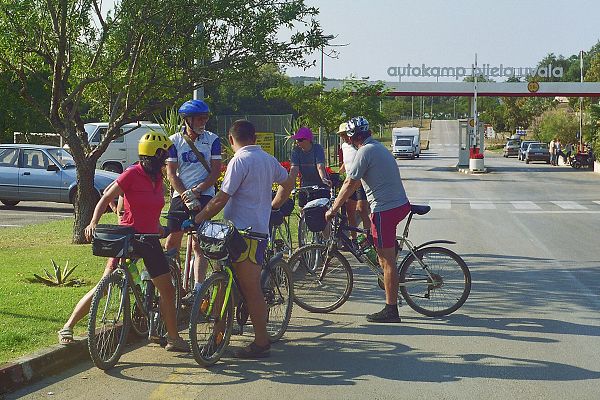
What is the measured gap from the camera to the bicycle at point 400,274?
939 centimetres

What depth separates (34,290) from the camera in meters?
9.96

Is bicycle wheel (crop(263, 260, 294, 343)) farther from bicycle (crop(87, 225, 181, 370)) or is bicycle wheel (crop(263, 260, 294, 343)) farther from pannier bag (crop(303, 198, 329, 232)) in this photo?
pannier bag (crop(303, 198, 329, 232))

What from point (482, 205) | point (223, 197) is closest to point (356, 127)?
point (223, 197)

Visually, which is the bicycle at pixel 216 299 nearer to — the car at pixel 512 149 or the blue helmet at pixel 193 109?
the blue helmet at pixel 193 109

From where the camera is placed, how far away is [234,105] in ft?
192

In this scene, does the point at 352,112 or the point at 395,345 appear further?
the point at 352,112

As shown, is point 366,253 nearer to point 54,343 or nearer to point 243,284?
point 243,284

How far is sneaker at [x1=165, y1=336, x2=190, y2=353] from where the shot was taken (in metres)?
7.63

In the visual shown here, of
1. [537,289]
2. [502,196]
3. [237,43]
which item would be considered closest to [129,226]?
[537,289]

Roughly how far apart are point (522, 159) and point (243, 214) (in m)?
65.8

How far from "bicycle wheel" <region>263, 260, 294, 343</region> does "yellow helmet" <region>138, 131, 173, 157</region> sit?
4.93 feet

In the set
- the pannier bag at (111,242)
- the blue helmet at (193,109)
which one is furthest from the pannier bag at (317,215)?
the pannier bag at (111,242)

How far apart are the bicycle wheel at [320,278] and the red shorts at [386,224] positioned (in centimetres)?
63

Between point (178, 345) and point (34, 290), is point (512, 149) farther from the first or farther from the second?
point (178, 345)
